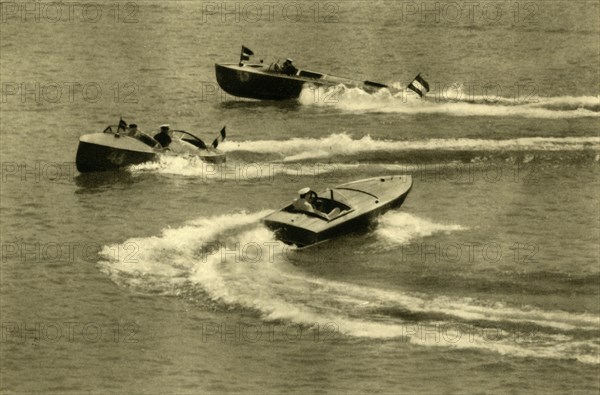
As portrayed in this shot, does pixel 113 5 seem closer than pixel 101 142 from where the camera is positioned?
No

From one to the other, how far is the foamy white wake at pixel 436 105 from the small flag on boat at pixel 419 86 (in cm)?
131

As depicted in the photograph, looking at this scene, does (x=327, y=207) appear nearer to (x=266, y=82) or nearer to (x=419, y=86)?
(x=419, y=86)

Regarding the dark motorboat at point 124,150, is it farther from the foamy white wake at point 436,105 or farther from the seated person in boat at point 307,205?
the foamy white wake at point 436,105

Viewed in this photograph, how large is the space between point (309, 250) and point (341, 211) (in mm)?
1806

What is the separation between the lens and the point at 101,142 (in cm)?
5003

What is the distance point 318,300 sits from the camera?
37.8 metres

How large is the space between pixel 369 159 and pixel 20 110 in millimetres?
18367

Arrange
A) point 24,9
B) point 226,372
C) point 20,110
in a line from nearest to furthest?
point 226,372 < point 20,110 < point 24,9

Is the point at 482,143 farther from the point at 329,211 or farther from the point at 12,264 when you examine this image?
the point at 12,264

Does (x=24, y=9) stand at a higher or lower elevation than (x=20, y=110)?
higher

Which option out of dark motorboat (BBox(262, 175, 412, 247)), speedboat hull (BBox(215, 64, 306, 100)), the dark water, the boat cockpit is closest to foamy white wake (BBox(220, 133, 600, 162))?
the dark water

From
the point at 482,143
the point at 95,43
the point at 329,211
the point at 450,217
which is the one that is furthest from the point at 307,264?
the point at 95,43

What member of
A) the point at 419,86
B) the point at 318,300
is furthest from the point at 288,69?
the point at 318,300

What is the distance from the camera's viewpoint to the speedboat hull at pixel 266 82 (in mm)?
63375
